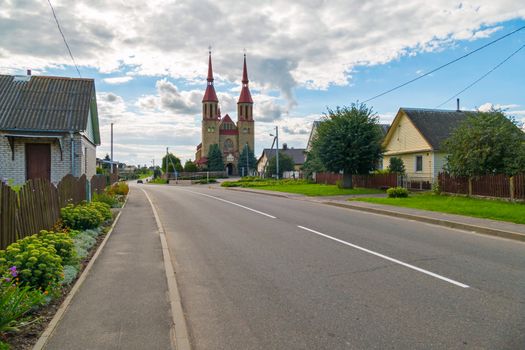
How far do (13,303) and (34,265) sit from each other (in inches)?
49.8

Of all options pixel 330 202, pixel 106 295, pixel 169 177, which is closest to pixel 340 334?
pixel 106 295

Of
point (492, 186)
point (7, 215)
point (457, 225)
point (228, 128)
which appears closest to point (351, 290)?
point (7, 215)

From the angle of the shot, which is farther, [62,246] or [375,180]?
[375,180]

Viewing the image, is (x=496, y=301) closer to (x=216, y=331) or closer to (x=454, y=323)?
(x=454, y=323)

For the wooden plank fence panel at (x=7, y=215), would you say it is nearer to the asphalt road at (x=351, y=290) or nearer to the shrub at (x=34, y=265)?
the shrub at (x=34, y=265)

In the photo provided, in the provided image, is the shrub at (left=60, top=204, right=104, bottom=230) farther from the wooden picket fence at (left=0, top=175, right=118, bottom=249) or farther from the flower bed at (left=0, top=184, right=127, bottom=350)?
the flower bed at (left=0, top=184, right=127, bottom=350)

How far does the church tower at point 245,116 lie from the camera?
109 m

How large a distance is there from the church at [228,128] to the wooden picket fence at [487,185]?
81875 mm

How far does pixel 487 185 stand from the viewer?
20.6 metres

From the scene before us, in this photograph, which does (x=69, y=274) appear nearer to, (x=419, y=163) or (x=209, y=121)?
(x=419, y=163)

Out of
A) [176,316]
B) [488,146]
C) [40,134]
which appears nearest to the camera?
[176,316]

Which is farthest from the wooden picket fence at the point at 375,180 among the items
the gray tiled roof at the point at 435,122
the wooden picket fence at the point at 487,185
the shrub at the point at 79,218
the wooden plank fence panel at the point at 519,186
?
the shrub at the point at 79,218

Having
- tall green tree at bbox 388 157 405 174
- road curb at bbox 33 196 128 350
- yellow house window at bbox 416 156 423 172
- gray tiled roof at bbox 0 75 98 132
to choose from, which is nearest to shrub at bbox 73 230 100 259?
road curb at bbox 33 196 128 350

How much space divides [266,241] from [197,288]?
3.92 m
